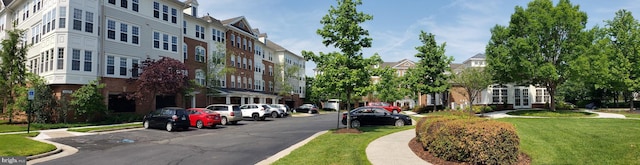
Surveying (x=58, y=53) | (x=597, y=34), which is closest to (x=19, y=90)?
(x=58, y=53)

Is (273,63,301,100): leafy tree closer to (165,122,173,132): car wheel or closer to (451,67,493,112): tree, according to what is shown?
(451,67,493,112): tree

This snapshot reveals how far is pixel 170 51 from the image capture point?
3466 centimetres

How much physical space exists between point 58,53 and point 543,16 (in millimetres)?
33740

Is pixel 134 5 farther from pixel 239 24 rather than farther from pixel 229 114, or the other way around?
pixel 239 24

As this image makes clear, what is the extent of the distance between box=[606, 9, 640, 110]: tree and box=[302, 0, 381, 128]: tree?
98.1 ft

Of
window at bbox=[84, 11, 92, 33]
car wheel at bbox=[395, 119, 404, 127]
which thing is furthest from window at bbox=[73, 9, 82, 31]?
car wheel at bbox=[395, 119, 404, 127]

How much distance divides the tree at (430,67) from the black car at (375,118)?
Answer: 19.5 meters

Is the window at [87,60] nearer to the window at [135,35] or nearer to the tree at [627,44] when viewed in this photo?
the window at [135,35]

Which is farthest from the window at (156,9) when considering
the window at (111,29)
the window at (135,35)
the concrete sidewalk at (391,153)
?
the concrete sidewalk at (391,153)

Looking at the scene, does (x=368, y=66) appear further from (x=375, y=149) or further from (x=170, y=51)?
(x=170, y=51)

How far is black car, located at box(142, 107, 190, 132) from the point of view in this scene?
21.1m

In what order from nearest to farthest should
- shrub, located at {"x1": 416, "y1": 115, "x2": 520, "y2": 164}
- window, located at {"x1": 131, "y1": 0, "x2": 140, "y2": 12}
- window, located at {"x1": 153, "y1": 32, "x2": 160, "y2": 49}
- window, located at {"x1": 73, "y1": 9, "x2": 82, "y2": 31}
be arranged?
shrub, located at {"x1": 416, "y1": 115, "x2": 520, "y2": 164} → window, located at {"x1": 73, "y1": 9, "x2": 82, "y2": 31} → window, located at {"x1": 131, "y1": 0, "x2": 140, "y2": 12} → window, located at {"x1": 153, "y1": 32, "x2": 160, "y2": 49}

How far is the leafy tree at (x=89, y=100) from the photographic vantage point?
25359 millimetres

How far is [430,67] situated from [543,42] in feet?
43.9
